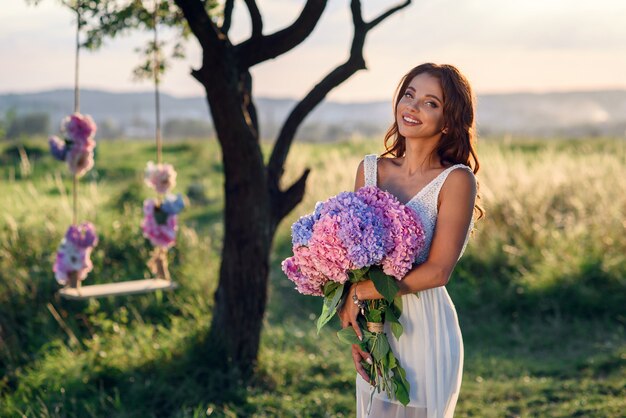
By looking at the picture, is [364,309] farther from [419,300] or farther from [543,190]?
[543,190]

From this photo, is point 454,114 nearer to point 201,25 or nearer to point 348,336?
point 348,336

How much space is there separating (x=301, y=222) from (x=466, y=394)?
144 inches

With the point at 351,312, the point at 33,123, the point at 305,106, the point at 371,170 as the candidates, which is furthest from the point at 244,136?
the point at 33,123

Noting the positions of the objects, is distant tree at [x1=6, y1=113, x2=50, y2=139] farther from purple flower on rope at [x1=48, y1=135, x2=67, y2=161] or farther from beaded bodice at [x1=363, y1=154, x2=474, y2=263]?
beaded bodice at [x1=363, y1=154, x2=474, y2=263]

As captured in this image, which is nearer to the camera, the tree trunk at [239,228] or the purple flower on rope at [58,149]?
the tree trunk at [239,228]

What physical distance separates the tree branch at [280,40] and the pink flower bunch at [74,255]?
1.76m

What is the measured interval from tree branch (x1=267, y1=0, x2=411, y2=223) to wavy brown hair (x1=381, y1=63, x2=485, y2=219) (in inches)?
96.3

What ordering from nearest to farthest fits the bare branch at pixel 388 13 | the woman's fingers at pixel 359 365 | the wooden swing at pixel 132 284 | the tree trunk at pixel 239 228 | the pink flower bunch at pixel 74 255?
the woman's fingers at pixel 359 365 → the tree trunk at pixel 239 228 → the wooden swing at pixel 132 284 → the bare branch at pixel 388 13 → the pink flower bunch at pixel 74 255

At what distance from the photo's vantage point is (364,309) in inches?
130

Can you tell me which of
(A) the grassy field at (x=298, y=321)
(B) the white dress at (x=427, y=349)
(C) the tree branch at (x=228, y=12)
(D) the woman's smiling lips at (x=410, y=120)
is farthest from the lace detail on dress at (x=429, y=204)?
(C) the tree branch at (x=228, y=12)

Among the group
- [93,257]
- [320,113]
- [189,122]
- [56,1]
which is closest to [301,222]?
[56,1]

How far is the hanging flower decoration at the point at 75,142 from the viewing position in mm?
6340

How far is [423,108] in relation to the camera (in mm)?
3270

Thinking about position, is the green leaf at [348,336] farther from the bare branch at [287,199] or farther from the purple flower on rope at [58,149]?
the purple flower on rope at [58,149]
